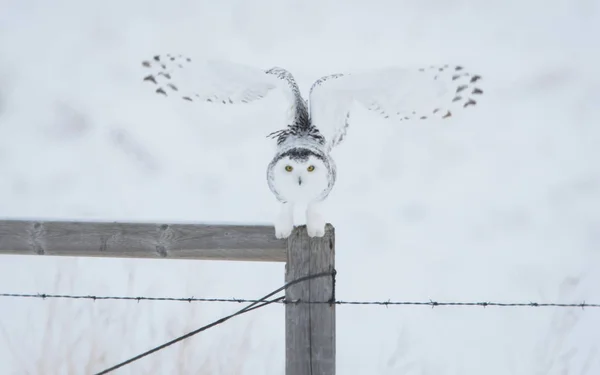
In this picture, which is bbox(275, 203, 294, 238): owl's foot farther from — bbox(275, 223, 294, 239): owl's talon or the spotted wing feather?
the spotted wing feather

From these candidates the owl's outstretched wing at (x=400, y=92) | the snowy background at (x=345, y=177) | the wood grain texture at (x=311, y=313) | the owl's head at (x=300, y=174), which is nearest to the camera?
the wood grain texture at (x=311, y=313)

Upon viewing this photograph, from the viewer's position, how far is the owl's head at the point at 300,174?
7.81 ft

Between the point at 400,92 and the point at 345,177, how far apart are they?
13.9 ft

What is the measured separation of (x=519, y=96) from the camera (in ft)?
24.6

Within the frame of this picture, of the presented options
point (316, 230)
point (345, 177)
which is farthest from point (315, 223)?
point (345, 177)

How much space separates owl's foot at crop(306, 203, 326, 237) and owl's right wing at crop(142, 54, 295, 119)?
1.73 ft

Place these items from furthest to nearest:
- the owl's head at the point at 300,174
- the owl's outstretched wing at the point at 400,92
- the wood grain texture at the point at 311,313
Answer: the owl's outstretched wing at the point at 400,92, the owl's head at the point at 300,174, the wood grain texture at the point at 311,313

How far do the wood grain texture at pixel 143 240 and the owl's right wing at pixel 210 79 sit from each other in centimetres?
58

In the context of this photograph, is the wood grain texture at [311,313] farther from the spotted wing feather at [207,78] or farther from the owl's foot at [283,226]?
the spotted wing feather at [207,78]

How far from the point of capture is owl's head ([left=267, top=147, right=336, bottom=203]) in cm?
238

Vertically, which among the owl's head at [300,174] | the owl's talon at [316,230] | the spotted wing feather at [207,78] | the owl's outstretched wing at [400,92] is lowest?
the owl's talon at [316,230]

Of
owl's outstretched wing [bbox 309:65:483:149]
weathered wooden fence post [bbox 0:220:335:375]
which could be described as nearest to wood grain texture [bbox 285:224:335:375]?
weathered wooden fence post [bbox 0:220:335:375]

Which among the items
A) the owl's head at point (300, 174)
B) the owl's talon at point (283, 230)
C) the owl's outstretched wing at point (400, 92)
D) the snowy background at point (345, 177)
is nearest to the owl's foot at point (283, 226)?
the owl's talon at point (283, 230)

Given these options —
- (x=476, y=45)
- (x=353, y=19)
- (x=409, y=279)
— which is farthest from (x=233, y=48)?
(x=409, y=279)
